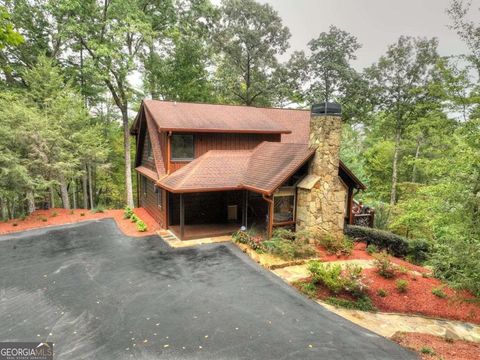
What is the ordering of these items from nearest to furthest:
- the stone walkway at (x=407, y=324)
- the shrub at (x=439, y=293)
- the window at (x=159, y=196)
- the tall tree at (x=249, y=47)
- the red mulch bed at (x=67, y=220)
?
1. the stone walkway at (x=407, y=324)
2. the shrub at (x=439, y=293)
3. the red mulch bed at (x=67, y=220)
4. the window at (x=159, y=196)
5. the tall tree at (x=249, y=47)

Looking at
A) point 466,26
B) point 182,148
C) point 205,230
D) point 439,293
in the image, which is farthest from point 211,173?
point 466,26

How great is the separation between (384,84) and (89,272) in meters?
22.0

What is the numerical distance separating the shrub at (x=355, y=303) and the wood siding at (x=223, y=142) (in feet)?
30.0

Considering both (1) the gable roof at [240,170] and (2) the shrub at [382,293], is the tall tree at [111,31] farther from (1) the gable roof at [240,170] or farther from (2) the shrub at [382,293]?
(2) the shrub at [382,293]

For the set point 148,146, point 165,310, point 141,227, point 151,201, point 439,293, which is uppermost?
point 148,146

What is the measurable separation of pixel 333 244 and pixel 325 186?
2.18m

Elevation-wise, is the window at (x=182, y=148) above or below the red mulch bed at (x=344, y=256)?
above

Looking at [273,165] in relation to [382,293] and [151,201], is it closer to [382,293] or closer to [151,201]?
[382,293]

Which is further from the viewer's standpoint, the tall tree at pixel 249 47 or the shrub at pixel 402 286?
the tall tree at pixel 249 47

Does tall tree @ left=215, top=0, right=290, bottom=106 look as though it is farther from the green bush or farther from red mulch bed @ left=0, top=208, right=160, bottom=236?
the green bush

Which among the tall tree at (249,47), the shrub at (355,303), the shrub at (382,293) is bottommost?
the shrub at (355,303)

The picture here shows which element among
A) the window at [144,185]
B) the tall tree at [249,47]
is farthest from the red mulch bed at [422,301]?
the tall tree at [249,47]

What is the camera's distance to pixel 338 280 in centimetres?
777

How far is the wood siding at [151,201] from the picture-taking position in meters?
13.6
